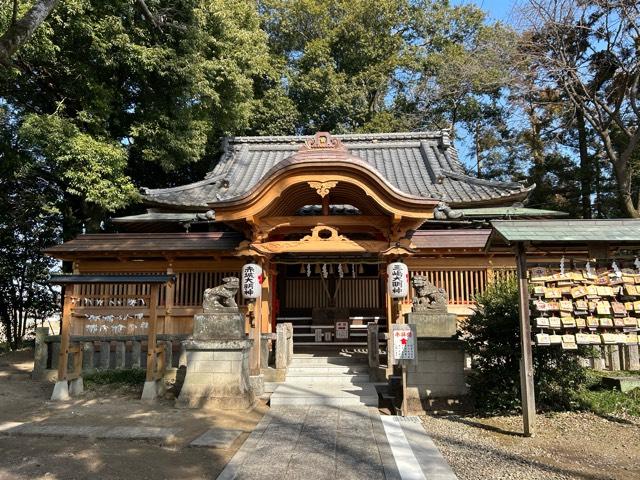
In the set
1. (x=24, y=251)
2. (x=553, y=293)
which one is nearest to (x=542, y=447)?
(x=553, y=293)

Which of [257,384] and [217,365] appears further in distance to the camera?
[257,384]

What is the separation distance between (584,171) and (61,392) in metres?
21.9

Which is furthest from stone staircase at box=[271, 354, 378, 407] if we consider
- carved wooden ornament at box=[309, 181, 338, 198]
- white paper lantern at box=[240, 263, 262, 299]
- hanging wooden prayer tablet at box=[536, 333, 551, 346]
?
carved wooden ornament at box=[309, 181, 338, 198]

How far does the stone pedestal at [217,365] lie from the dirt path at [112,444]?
26 centimetres

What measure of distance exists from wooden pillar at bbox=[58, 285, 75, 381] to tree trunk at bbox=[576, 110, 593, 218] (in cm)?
2099

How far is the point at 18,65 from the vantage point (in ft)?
41.7

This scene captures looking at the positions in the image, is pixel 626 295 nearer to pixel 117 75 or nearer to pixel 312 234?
pixel 312 234

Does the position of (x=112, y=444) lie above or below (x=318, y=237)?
below

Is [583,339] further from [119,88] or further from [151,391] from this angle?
[119,88]

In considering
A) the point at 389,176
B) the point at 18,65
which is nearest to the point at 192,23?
the point at 18,65

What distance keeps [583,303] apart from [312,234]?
5.10 meters

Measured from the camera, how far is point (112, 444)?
5906mm

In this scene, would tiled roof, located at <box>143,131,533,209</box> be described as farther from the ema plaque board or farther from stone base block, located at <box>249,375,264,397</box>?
stone base block, located at <box>249,375,264,397</box>

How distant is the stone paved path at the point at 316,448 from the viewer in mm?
4758
